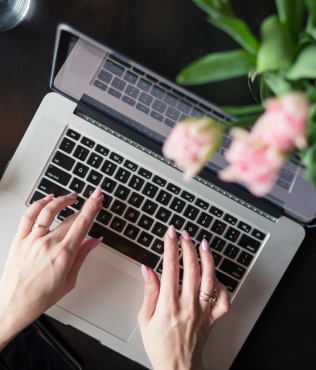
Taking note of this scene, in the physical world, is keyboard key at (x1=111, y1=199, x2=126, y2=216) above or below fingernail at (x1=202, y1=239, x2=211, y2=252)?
below

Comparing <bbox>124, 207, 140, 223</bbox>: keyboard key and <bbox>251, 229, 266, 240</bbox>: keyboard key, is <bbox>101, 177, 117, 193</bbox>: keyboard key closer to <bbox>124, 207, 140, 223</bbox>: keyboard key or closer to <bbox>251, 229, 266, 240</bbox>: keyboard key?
<bbox>124, 207, 140, 223</bbox>: keyboard key

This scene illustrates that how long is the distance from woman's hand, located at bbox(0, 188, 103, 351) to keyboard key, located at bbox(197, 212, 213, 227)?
216 mm

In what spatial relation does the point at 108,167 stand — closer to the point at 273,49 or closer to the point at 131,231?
the point at 131,231

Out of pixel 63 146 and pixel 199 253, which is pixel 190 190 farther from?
pixel 63 146

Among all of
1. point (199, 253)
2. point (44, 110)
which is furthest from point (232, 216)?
point (44, 110)

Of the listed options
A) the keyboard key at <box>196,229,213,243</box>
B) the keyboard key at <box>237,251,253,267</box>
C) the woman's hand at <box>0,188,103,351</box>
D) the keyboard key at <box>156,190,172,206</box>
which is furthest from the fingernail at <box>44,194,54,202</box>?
the keyboard key at <box>237,251,253,267</box>

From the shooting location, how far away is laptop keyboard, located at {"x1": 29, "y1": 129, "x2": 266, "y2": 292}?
2.05 feet

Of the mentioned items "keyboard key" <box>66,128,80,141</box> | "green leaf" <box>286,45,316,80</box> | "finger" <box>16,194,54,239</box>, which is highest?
"green leaf" <box>286,45,316,80</box>

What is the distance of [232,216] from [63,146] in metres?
0.39

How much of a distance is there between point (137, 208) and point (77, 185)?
14 cm

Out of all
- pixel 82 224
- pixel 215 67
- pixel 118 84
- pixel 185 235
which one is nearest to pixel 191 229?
pixel 185 235

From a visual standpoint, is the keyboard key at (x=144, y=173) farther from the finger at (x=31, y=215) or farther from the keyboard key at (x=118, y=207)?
the finger at (x=31, y=215)

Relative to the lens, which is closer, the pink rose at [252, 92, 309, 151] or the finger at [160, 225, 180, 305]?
the pink rose at [252, 92, 309, 151]

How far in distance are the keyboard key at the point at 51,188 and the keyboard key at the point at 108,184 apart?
0.08 metres
